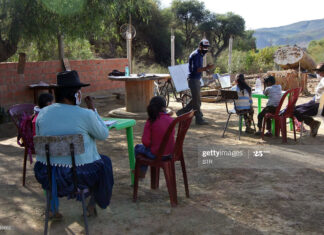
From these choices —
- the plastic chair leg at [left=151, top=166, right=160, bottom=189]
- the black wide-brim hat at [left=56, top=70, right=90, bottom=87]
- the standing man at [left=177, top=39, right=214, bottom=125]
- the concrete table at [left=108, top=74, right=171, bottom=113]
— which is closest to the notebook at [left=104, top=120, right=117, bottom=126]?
the plastic chair leg at [left=151, top=166, right=160, bottom=189]

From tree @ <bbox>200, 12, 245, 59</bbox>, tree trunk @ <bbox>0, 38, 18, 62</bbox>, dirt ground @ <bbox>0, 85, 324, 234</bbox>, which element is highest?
tree @ <bbox>200, 12, 245, 59</bbox>

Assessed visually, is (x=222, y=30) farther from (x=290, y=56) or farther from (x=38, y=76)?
(x=38, y=76)

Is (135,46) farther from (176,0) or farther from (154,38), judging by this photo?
(176,0)

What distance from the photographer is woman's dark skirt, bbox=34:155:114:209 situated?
10.4 feet

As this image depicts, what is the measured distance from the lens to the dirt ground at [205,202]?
3.36m

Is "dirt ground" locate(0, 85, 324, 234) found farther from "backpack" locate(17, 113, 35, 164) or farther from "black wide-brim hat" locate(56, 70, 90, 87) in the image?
"black wide-brim hat" locate(56, 70, 90, 87)

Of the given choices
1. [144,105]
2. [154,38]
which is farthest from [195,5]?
[144,105]

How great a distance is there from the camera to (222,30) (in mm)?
37594

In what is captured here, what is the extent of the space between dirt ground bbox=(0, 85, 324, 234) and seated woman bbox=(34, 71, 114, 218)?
0.46m

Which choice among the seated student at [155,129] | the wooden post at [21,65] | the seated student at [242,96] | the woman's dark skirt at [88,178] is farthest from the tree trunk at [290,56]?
the woman's dark skirt at [88,178]

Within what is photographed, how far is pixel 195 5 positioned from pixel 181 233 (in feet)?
111

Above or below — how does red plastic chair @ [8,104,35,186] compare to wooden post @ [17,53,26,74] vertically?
below

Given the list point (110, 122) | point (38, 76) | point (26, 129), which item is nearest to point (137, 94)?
point (38, 76)

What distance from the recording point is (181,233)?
323 centimetres
